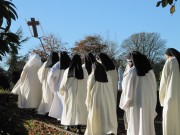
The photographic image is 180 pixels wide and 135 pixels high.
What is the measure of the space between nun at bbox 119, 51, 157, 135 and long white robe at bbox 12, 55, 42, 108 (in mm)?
6318

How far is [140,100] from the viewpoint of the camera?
924 centimetres

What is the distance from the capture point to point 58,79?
524 inches

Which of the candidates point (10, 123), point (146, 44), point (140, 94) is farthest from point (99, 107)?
point (146, 44)

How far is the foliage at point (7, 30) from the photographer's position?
325 centimetres

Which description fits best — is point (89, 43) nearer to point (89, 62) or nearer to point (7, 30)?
point (89, 62)

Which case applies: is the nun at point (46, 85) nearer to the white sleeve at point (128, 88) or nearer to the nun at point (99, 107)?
the nun at point (99, 107)

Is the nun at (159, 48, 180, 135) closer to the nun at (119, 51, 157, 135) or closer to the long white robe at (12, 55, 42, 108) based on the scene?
the nun at (119, 51, 157, 135)

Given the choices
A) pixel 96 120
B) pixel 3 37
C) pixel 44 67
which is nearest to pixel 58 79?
pixel 44 67

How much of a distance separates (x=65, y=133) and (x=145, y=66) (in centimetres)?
316

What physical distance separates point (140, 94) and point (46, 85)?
565 centimetres

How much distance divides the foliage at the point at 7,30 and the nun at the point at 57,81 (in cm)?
941

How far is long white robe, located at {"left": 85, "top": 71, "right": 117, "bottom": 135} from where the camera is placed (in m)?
10.1

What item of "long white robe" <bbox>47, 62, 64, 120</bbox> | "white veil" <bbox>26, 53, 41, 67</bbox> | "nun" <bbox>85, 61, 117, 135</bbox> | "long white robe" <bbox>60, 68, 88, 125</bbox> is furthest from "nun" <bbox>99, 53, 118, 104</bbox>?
"white veil" <bbox>26, 53, 41, 67</bbox>

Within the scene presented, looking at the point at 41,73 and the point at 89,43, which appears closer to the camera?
the point at 41,73
